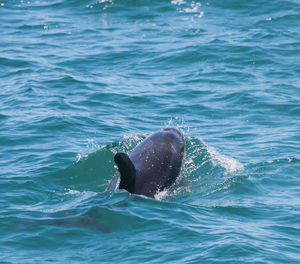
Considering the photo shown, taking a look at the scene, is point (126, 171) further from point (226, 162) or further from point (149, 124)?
point (149, 124)

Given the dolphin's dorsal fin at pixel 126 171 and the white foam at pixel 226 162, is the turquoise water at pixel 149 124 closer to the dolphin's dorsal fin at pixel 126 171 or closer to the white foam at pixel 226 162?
the white foam at pixel 226 162

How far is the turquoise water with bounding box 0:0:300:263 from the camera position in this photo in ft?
37.7

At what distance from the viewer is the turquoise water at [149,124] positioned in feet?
37.7

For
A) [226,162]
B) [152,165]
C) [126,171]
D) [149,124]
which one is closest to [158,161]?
[152,165]

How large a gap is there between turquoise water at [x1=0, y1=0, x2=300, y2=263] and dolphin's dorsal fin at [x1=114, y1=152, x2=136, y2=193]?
274 mm

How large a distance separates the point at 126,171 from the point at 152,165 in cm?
124

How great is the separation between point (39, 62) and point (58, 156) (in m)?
8.93

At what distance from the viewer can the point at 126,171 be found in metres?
12.8

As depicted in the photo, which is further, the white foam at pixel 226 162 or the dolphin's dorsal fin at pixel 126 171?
the white foam at pixel 226 162

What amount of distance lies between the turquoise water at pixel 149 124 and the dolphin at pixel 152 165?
0.29 meters

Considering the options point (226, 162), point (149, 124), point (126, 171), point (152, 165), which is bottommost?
point (226, 162)

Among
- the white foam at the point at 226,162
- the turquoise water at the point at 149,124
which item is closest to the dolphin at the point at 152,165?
the turquoise water at the point at 149,124

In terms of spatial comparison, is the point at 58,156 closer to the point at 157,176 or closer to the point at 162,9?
the point at 157,176

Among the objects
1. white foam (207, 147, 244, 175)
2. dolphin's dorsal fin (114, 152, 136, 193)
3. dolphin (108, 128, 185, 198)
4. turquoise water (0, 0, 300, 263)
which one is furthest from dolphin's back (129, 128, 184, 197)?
white foam (207, 147, 244, 175)
